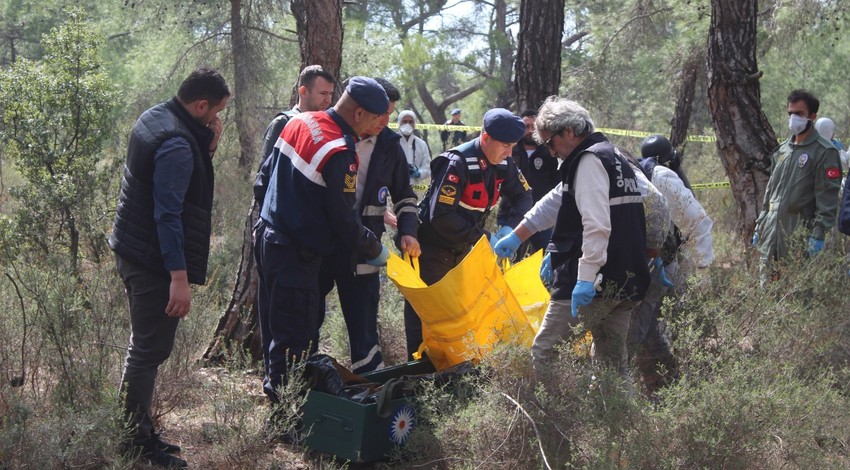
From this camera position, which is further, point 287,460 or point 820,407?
point 287,460

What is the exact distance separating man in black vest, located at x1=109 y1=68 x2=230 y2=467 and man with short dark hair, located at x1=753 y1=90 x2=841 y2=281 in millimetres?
4259

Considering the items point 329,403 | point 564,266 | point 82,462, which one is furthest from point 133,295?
point 564,266

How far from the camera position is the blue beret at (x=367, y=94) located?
4.43 metres

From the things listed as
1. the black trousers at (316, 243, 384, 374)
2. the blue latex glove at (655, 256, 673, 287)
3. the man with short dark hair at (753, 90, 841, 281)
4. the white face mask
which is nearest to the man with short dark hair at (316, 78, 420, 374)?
the black trousers at (316, 243, 384, 374)

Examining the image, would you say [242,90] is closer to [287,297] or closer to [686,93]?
[686,93]

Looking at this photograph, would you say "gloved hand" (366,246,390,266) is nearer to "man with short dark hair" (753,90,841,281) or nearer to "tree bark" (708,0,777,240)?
"man with short dark hair" (753,90,841,281)

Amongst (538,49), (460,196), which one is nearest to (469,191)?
(460,196)

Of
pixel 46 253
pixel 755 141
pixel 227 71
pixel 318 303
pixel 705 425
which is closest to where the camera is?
pixel 705 425

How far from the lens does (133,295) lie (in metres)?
4.10

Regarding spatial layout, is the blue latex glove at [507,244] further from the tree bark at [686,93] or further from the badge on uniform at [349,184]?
the tree bark at [686,93]

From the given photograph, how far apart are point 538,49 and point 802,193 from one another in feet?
9.67

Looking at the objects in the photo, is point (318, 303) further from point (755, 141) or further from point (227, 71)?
point (227, 71)

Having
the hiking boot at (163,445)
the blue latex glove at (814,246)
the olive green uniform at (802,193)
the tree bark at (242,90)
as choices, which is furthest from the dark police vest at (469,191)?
the tree bark at (242,90)

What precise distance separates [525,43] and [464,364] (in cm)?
500
